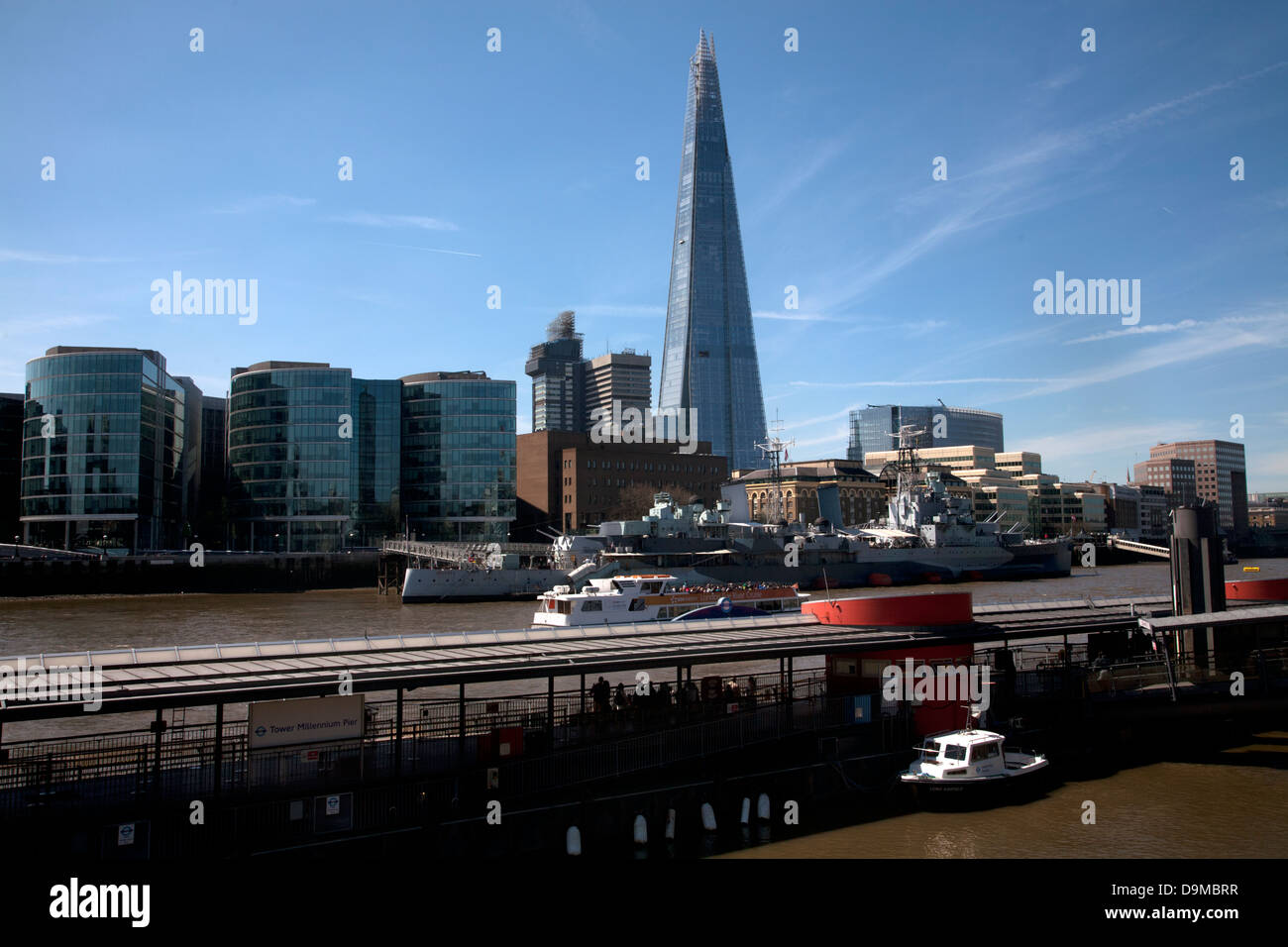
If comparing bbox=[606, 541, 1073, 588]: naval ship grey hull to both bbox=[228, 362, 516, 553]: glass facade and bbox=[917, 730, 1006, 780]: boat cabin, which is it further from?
bbox=[917, 730, 1006, 780]: boat cabin

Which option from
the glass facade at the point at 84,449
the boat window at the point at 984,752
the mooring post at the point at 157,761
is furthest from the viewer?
the glass facade at the point at 84,449

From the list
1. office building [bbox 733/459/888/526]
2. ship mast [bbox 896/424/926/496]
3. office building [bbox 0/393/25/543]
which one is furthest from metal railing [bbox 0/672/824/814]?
office building [bbox 733/459/888/526]

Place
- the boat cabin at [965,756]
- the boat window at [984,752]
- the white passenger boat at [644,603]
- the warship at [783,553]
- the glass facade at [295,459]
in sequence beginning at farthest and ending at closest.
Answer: the glass facade at [295,459]
the warship at [783,553]
the white passenger boat at [644,603]
the boat window at [984,752]
the boat cabin at [965,756]

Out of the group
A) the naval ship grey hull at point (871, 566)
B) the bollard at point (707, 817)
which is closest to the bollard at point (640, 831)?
the bollard at point (707, 817)

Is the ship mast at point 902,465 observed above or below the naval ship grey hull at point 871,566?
above

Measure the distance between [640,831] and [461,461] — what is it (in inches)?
4563

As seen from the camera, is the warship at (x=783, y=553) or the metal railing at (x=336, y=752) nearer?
the metal railing at (x=336, y=752)

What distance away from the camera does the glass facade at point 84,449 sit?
10275 centimetres

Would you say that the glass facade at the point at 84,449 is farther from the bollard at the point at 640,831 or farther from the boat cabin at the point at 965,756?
the boat cabin at the point at 965,756

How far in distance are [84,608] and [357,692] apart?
197 ft

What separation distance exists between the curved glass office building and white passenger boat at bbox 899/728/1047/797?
111 metres

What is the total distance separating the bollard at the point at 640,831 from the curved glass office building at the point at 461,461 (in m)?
112
